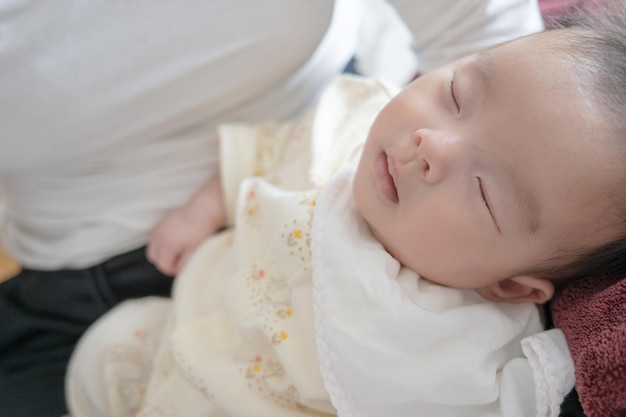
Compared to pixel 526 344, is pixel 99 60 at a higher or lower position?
higher

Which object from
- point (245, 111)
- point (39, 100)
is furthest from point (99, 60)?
point (245, 111)

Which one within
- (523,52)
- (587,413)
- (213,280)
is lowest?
(587,413)

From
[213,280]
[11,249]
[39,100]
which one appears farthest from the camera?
[11,249]

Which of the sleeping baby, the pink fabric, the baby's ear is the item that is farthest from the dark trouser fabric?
the pink fabric

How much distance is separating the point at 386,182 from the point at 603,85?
0.74 ft

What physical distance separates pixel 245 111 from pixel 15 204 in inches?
13.7

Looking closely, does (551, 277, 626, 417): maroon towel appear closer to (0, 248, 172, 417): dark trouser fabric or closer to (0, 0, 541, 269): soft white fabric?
(0, 0, 541, 269): soft white fabric

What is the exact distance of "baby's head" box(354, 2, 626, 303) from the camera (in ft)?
2.02

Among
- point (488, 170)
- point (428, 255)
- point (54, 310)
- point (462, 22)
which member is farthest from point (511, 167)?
point (54, 310)

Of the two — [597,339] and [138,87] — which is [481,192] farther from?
[138,87]

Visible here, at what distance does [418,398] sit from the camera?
26.3 inches

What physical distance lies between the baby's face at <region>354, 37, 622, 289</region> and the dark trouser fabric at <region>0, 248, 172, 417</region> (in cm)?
39

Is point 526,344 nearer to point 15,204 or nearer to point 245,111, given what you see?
point 245,111

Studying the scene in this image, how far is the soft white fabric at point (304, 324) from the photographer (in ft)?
2.22
